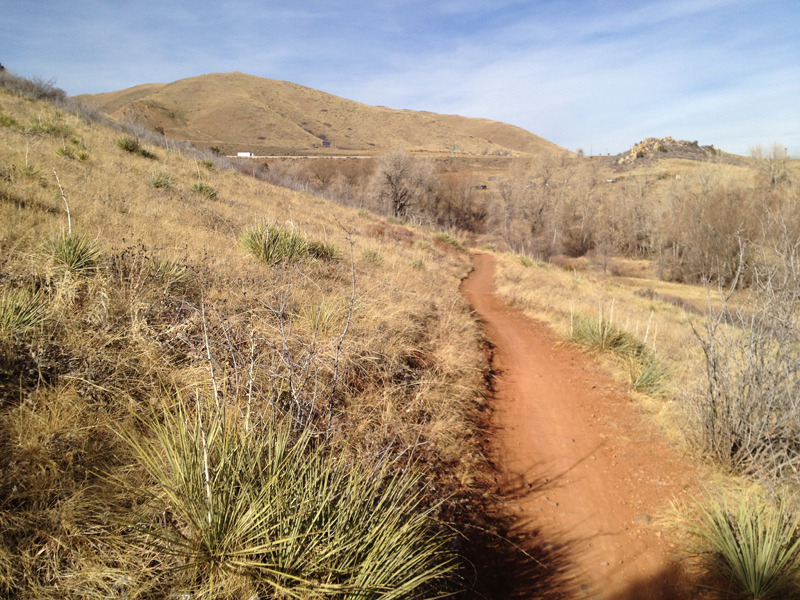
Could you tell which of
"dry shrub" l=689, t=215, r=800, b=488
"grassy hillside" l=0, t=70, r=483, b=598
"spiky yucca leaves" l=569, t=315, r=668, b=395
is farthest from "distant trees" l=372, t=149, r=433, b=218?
"dry shrub" l=689, t=215, r=800, b=488

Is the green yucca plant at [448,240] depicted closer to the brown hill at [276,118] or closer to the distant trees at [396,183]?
the distant trees at [396,183]

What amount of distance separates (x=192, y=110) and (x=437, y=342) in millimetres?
110525

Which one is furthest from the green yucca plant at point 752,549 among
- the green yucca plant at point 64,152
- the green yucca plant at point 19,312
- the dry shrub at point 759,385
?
the green yucca plant at point 64,152

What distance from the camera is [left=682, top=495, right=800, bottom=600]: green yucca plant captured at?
8.44ft

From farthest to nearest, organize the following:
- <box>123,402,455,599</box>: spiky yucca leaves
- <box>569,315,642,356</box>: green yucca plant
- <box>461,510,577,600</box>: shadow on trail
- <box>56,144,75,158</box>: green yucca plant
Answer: <box>56,144,75,158</box>: green yucca plant → <box>569,315,642,356</box>: green yucca plant → <box>461,510,577,600</box>: shadow on trail → <box>123,402,455,599</box>: spiky yucca leaves

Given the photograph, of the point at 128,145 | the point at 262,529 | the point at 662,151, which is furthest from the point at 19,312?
the point at 662,151

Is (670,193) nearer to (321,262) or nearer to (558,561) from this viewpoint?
(321,262)

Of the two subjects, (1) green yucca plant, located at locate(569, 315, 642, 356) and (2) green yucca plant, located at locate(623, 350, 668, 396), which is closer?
(2) green yucca plant, located at locate(623, 350, 668, 396)

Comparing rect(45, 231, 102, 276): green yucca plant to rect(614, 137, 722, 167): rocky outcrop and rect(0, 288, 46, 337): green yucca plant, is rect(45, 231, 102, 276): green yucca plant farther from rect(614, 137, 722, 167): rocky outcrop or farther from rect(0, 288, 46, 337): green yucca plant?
rect(614, 137, 722, 167): rocky outcrop

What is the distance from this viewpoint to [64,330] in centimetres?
319

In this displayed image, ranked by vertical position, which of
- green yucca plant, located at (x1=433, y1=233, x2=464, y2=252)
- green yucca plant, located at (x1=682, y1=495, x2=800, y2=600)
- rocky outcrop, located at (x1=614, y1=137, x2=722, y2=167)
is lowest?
green yucca plant, located at (x1=682, y1=495, x2=800, y2=600)

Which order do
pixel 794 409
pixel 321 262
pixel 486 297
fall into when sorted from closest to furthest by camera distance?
pixel 794 409 < pixel 321 262 < pixel 486 297

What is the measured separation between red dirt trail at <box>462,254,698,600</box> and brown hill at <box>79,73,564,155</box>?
69722mm

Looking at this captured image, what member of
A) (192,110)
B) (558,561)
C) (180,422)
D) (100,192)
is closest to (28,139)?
(100,192)
